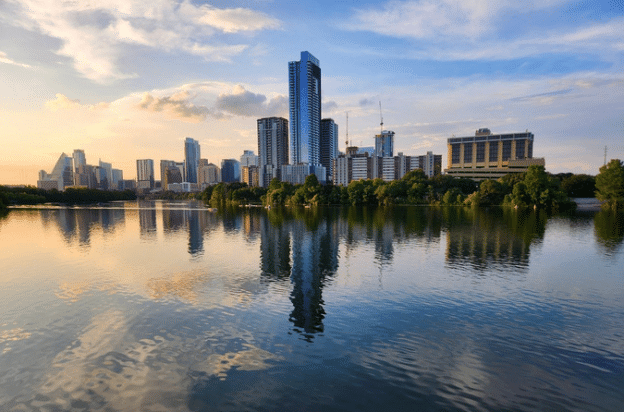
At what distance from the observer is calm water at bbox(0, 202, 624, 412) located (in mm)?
16348

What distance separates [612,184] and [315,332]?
144m

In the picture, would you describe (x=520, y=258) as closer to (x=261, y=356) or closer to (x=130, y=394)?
(x=261, y=356)

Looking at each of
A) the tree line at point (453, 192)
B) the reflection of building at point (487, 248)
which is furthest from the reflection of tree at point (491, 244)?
the tree line at point (453, 192)

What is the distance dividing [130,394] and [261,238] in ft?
162

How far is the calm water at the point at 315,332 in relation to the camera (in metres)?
16.3

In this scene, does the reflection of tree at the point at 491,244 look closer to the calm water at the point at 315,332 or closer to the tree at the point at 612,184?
the calm water at the point at 315,332

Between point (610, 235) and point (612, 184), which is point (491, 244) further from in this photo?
point (612, 184)

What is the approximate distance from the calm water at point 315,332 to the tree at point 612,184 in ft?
330

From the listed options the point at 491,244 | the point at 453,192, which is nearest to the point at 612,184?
the point at 453,192

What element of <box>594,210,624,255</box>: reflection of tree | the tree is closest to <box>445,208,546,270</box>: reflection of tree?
<box>594,210,624,255</box>: reflection of tree

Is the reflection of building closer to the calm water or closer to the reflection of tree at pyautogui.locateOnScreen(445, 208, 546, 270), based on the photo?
the reflection of tree at pyautogui.locateOnScreen(445, 208, 546, 270)

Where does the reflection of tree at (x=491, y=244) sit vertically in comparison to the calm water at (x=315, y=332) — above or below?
above

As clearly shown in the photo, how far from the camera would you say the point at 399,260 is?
4450 cm

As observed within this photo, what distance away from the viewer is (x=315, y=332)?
23094 millimetres
